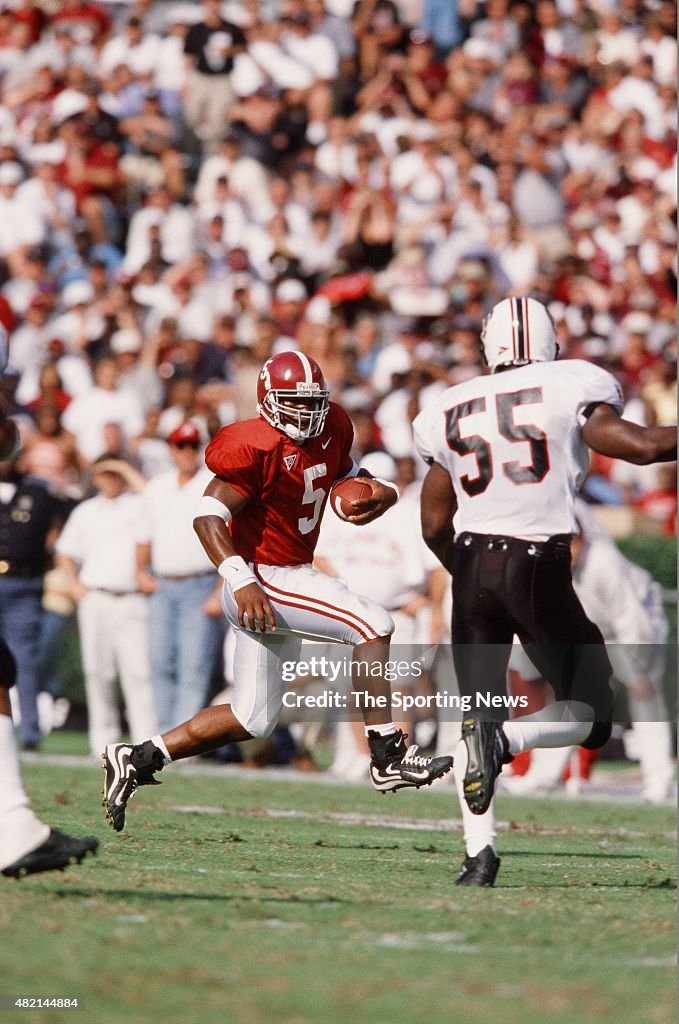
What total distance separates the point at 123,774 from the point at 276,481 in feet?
4.09

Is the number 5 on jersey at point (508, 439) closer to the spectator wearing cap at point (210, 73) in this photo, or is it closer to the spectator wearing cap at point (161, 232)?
the spectator wearing cap at point (161, 232)

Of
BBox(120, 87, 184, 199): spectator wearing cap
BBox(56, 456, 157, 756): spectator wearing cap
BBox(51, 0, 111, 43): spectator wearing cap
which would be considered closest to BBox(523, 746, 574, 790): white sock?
BBox(56, 456, 157, 756): spectator wearing cap

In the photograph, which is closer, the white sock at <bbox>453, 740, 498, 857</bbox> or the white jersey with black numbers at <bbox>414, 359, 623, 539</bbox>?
the white sock at <bbox>453, 740, 498, 857</bbox>

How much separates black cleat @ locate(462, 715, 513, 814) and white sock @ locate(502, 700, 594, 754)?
0.72 feet

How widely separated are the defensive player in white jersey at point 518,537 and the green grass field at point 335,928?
1.64 feet

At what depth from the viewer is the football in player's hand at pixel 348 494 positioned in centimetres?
695

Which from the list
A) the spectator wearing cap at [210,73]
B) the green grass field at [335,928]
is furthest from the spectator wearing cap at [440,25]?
the green grass field at [335,928]

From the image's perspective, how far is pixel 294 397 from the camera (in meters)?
6.89

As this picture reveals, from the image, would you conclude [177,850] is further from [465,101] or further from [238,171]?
[465,101]

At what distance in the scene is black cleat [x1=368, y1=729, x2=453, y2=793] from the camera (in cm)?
658

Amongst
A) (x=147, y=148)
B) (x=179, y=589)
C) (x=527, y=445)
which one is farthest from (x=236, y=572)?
(x=147, y=148)

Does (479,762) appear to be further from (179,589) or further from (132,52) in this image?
(132,52)

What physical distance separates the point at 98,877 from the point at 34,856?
27.3 inches

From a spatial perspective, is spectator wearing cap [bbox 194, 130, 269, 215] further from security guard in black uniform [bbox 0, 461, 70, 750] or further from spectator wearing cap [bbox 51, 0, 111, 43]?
security guard in black uniform [bbox 0, 461, 70, 750]
